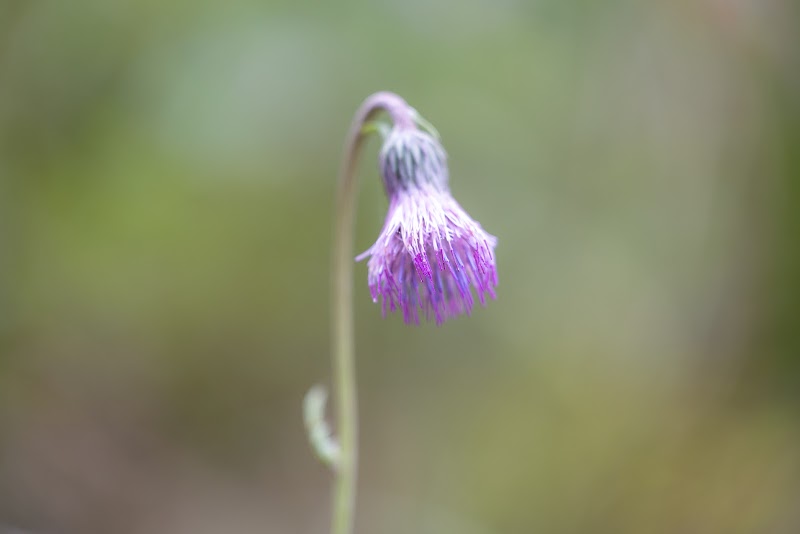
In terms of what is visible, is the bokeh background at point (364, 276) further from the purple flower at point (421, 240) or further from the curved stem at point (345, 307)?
the purple flower at point (421, 240)

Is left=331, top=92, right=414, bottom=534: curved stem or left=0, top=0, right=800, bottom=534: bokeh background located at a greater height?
left=0, top=0, right=800, bottom=534: bokeh background

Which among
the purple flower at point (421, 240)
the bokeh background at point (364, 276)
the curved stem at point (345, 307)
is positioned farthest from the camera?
the bokeh background at point (364, 276)

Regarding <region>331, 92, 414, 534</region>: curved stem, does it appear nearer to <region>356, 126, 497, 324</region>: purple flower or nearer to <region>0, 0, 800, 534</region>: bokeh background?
<region>356, 126, 497, 324</region>: purple flower

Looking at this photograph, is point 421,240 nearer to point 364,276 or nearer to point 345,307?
point 345,307

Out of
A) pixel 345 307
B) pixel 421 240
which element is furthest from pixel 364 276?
pixel 421 240

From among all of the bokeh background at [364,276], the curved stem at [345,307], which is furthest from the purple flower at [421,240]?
the bokeh background at [364,276]

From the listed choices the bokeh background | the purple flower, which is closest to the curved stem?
the purple flower
